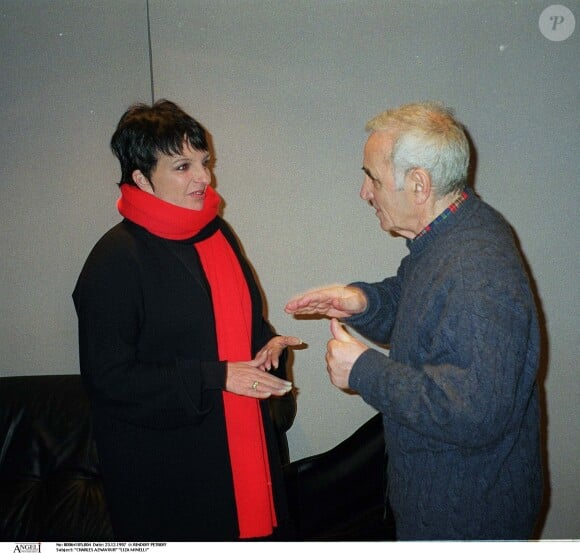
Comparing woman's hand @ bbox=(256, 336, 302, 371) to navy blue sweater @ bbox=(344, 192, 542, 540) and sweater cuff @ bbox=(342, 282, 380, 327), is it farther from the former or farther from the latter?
navy blue sweater @ bbox=(344, 192, 542, 540)

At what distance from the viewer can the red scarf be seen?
1.38 meters

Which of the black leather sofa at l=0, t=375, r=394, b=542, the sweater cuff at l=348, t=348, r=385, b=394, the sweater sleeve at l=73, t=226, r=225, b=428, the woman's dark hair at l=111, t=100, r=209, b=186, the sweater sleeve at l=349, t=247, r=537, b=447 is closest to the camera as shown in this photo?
the sweater sleeve at l=349, t=247, r=537, b=447

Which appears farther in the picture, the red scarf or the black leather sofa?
the black leather sofa

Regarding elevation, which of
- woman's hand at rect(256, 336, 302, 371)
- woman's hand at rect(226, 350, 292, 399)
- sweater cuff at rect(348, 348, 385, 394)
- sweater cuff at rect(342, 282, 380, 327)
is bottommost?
woman's hand at rect(226, 350, 292, 399)

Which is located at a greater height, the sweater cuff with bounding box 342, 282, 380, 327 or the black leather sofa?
the sweater cuff with bounding box 342, 282, 380, 327

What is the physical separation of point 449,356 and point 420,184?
0.36 m

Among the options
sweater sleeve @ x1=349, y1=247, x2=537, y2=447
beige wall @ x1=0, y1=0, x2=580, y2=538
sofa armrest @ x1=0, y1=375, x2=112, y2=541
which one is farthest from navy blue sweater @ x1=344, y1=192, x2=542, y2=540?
sofa armrest @ x1=0, y1=375, x2=112, y2=541

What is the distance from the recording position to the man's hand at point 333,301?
4.50 feet

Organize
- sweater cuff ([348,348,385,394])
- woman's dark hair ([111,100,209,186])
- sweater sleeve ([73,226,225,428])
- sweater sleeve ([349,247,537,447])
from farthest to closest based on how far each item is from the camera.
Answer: woman's dark hair ([111,100,209,186]) → sweater sleeve ([73,226,225,428]) → sweater cuff ([348,348,385,394]) → sweater sleeve ([349,247,537,447])

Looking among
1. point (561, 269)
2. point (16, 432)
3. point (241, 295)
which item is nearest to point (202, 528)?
point (241, 295)

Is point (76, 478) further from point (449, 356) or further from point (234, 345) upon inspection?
point (449, 356)

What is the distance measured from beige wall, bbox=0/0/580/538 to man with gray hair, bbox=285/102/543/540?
0.98 m

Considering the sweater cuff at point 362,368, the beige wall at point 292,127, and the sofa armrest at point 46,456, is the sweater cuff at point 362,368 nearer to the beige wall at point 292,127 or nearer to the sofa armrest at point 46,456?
the beige wall at point 292,127

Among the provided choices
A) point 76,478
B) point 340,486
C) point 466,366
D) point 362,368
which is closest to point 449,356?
point 466,366
